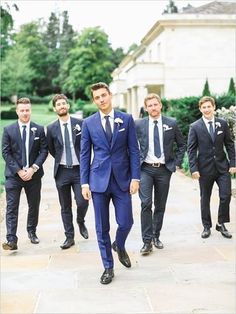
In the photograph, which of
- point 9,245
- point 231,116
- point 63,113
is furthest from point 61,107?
point 231,116

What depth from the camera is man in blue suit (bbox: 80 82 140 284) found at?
17.8 ft

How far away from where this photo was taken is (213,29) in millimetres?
37812

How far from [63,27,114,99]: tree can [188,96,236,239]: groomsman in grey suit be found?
209 ft

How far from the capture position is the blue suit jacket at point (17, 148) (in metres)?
6.93

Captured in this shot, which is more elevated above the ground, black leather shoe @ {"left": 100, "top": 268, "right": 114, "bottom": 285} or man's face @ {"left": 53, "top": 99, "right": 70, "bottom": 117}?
man's face @ {"left": 53, "top": 99, "right": 70, "bottom": 117}

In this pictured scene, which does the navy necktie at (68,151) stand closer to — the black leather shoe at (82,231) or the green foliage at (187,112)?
the black leather shoe at (82,231)

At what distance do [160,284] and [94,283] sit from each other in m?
0.67

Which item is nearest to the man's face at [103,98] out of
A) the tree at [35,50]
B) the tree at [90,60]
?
the tree at [90,60]

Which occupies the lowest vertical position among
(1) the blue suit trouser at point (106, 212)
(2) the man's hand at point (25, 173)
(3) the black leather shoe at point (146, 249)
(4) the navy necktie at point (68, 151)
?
(3) the black leather shoe at point (146, 249)

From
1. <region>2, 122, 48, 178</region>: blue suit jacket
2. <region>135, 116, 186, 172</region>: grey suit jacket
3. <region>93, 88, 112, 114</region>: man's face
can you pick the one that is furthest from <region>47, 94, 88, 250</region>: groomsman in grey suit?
<region>93, 88, 112, 114</region>: man's face

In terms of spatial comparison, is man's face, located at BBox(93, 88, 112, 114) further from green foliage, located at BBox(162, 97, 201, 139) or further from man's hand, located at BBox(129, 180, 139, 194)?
green foliage, located at BBox(162, 97, 201, 139)

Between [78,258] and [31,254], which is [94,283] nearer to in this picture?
[78,258]

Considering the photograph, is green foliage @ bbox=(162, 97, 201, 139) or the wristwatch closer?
the wristwatch

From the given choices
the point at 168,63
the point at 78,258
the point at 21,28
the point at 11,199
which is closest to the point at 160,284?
the point at 78,258
